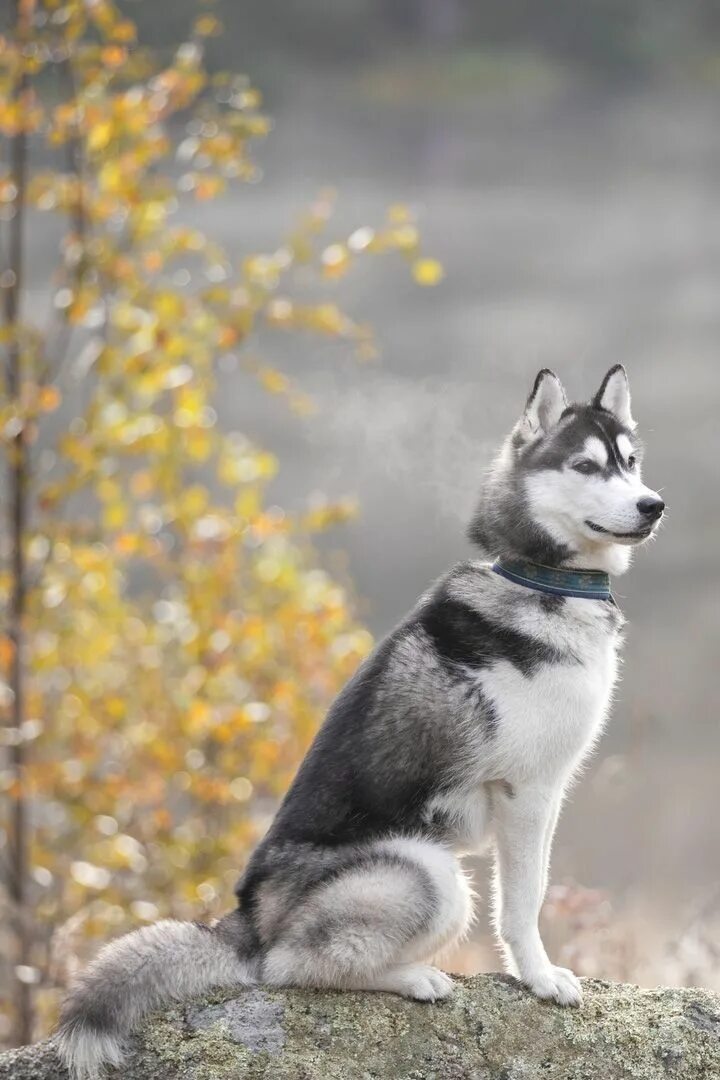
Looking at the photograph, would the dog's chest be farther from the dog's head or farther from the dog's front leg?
the dog's head

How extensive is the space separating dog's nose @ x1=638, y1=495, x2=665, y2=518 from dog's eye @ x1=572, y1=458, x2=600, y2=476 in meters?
0.20

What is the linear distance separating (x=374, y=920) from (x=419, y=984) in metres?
0.30

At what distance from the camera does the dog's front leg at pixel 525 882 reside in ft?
12.7

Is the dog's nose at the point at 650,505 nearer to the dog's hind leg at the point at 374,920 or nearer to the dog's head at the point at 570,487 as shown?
the dog's head at the point at 570,487

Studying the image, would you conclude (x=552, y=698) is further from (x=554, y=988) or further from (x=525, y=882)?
(x=554, y=988)

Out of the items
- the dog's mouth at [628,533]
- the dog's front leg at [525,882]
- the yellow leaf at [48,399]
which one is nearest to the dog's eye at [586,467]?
the dog's mouth at [628,533]

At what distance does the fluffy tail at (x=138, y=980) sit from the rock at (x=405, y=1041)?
0.19 ft

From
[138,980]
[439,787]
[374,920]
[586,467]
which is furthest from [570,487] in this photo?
[138,980]

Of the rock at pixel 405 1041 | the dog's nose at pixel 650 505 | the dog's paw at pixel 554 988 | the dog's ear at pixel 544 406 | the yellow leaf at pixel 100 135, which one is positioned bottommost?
the rock at pixel 405 1041

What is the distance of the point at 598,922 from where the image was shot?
19.0 ft

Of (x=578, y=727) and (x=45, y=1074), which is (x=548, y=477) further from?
(x=45, y=1074)

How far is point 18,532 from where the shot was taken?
24.6 feet

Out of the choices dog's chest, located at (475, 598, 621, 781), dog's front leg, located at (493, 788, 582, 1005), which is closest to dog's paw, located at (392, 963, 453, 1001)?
dog's front leg, located at (493, 788, 582, 1005)

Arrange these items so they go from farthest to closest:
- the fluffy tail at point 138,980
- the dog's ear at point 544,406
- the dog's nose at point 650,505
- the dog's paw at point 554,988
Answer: the dog's ear at point 544,406
the dog's paw at point 554,988
the dog's nose at point 650,505
the fluffy tail at point 138,980
